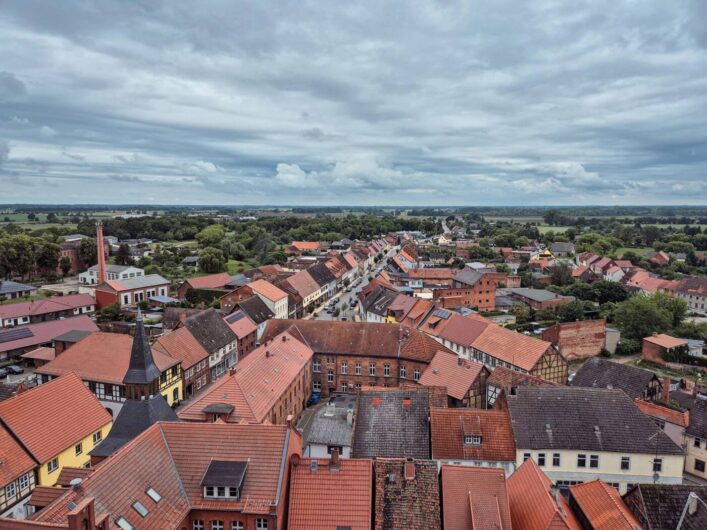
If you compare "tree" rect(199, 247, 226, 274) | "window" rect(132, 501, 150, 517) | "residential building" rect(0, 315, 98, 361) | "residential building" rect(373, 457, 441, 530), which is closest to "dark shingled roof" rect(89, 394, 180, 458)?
"window" rect(132, 501, 150, 517)

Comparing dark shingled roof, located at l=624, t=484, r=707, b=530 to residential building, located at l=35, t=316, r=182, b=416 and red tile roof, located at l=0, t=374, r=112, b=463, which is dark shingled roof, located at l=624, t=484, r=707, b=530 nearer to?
red tile roof, located at l=0, t=374, r=112, b=463

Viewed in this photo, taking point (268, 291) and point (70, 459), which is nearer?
point (70, 459)

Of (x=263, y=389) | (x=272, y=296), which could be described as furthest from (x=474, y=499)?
(x=272, y=296)

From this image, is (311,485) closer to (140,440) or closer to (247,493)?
(247,493)

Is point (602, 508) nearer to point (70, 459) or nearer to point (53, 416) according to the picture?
point (70, 459)

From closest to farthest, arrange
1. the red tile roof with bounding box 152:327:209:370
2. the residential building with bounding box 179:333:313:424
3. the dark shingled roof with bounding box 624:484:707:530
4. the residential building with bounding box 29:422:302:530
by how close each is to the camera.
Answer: the residential building with bounding box 29:422:302:530 < the dark shingled roof with bounding box 624:484:707:530 < the residential building with bounding box 179:333:313:424 < the red tile roof with bounding box 152:327:209:370

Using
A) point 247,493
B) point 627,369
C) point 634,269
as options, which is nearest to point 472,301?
point 627,369
